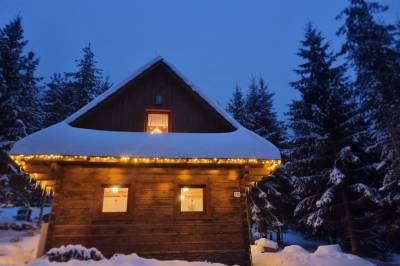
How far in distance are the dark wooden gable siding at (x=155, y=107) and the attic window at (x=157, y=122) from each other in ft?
1.08

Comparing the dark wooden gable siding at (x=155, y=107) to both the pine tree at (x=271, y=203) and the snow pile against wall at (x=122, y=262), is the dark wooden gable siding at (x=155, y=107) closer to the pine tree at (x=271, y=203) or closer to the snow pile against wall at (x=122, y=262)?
the snow pile against wall at (x=122, y=262)

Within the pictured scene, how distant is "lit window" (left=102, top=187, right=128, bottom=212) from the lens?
1180 centimetres

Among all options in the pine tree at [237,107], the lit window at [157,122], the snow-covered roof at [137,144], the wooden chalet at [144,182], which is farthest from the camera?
the pine tree at [237,107]

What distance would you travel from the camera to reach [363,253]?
55.4ft

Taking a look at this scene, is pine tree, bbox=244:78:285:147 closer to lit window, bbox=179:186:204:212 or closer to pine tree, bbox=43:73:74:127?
lit window, bbox=179:186:204:212

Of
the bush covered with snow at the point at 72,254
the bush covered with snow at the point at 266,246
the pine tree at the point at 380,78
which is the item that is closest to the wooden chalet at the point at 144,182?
the bush covered with snow at the point at 72,254

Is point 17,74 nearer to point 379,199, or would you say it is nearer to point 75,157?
point 75,157

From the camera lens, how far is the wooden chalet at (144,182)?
10.5m

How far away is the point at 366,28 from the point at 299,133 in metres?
6.58

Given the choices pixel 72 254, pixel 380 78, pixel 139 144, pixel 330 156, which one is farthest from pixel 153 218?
pixel 380 78

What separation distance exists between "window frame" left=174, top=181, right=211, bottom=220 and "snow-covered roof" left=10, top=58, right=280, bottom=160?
1403 mm

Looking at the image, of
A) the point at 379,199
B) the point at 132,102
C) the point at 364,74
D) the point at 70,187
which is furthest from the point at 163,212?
Answer: the point at 364,74

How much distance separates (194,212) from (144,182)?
212cm

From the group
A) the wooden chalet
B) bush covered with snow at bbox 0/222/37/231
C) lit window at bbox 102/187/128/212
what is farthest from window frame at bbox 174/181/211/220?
bush covered with snow at bbox 0/222/37/231
